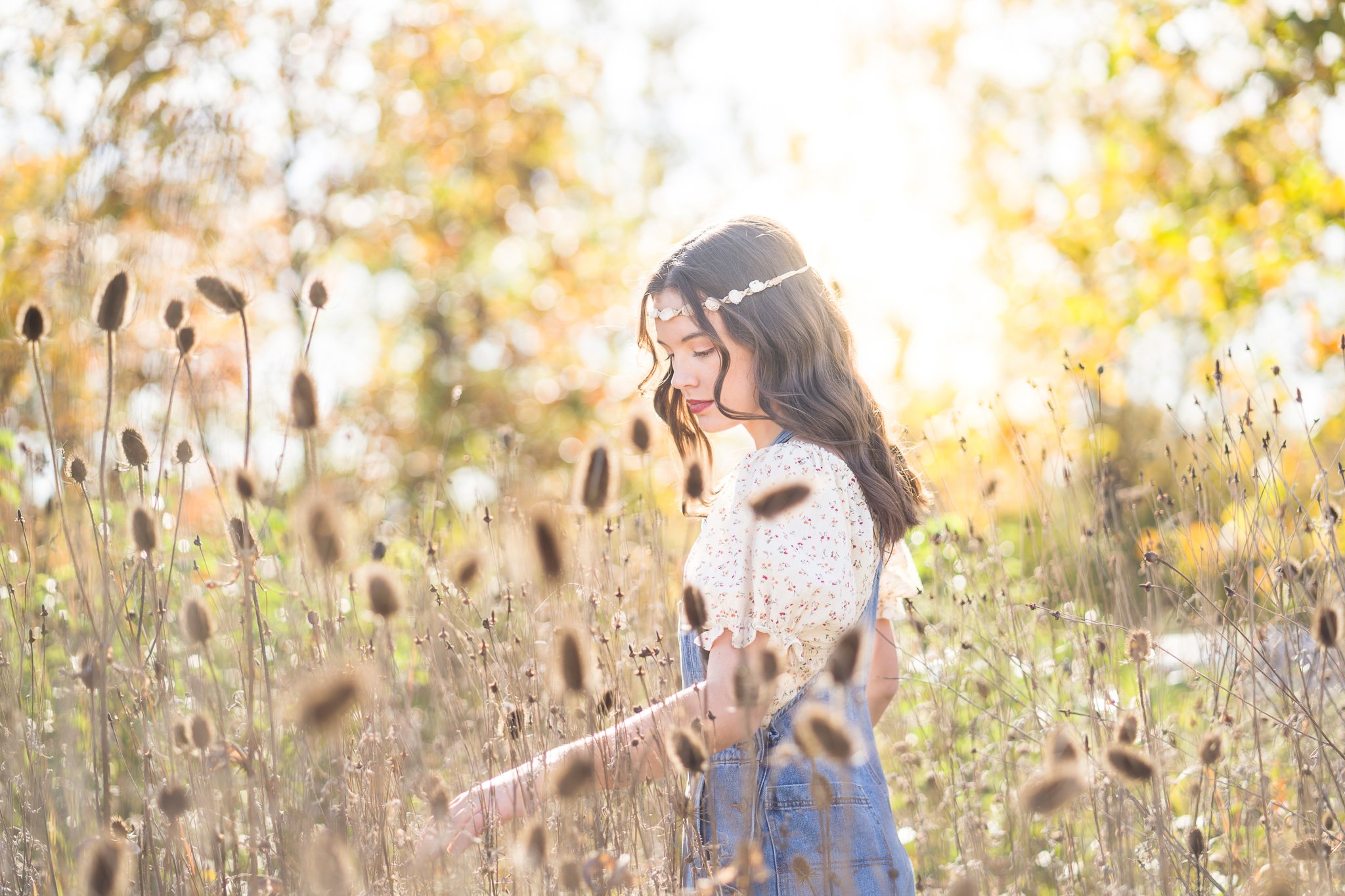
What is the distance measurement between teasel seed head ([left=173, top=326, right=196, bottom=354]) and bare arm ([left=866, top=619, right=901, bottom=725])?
1360 millimetres

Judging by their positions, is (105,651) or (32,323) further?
(32,323)

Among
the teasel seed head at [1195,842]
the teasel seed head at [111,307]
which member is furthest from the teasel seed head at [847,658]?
the teasel seed head at [111,307]

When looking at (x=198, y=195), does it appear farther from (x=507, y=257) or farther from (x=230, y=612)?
(x=507, y=257)

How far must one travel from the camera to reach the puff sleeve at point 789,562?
177cm

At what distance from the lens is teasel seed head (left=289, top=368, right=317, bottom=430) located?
1508 millimetres

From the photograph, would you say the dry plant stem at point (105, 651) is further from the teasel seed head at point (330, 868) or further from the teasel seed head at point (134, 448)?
the teasel seed head at point (330, 868)

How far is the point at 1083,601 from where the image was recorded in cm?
305

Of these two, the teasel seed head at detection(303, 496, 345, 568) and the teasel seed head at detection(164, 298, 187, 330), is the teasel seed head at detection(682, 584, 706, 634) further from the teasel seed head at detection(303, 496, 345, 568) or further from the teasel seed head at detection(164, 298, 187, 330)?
the teasel seed head at detection(164, 298, 187, 330)

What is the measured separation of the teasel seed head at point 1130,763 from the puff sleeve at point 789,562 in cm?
50

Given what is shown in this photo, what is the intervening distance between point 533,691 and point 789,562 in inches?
23.5

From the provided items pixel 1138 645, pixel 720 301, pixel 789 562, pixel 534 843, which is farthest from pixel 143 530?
pixel 1138 645

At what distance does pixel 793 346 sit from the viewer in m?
2.16

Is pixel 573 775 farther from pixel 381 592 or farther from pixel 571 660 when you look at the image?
pixel 381 592

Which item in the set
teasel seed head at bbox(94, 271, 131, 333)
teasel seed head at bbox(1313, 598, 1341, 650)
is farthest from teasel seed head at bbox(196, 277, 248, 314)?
teasel seed head at bbox(1313, 598, 1341, 650)
